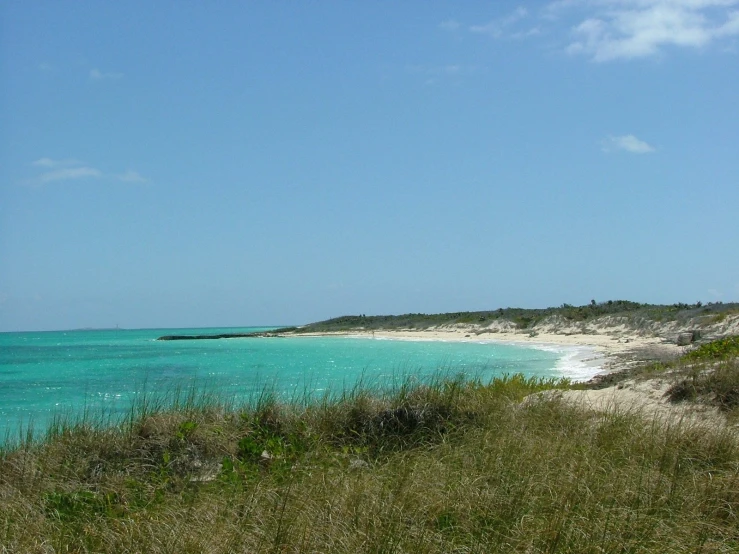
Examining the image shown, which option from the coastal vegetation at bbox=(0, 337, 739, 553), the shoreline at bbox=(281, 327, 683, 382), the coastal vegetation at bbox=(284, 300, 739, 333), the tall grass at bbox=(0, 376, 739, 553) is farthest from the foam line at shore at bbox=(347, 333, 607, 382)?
the tall grass at bbox=(0, 376, 739, 553)

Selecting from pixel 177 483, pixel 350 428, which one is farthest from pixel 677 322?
pixel 177 483

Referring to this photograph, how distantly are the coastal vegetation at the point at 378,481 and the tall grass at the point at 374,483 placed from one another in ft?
0.06

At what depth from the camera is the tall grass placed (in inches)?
166

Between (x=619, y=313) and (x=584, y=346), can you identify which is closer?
(x=584, y=346)

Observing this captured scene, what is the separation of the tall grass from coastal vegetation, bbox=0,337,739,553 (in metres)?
0.02

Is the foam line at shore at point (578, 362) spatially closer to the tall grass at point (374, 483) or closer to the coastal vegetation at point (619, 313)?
the coastal vegetation at point (619, 313)

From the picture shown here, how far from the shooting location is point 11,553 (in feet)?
13.3

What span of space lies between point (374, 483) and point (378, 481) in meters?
0.10

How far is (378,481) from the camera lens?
534 centimetres

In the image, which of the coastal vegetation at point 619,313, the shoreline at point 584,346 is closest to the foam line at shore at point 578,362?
the shoreline at point 584,346

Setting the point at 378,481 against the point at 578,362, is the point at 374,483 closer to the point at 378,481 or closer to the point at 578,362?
the point at 378,481

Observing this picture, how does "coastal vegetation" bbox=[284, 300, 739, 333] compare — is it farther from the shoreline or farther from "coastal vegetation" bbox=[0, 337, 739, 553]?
"coastal vegetation" bbox=[0, 337, 739, 553]

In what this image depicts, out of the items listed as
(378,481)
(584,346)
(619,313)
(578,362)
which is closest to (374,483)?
(378,481)

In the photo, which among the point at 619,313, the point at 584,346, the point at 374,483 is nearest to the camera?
the point at 374,483
